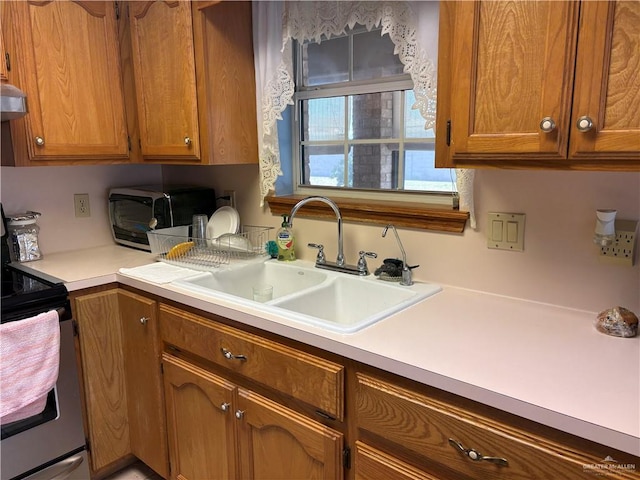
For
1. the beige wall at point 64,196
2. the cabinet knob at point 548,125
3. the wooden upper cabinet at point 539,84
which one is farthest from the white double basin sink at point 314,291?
the beige wall at point 64,196

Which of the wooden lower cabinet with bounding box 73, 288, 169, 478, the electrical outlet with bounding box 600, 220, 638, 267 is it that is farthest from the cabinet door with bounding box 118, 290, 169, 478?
the electrical outlet with bounding box 600, 220, 638, 267

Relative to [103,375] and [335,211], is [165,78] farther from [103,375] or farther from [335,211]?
[103,375]

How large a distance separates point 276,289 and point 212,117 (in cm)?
74

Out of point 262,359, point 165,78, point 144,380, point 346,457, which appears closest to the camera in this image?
point 346,457

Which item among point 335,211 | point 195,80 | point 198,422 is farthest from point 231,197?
point 198,422

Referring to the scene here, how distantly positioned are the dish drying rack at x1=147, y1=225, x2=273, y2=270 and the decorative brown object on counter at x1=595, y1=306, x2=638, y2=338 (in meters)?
1.26

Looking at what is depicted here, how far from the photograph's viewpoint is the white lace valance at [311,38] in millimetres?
1442

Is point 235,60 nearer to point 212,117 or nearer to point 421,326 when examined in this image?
point 212,117

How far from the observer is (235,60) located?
1.91 m

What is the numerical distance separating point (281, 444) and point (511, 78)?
45.5 inches

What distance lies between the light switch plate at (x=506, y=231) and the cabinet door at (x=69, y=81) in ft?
5.26

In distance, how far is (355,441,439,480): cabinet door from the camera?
106cm

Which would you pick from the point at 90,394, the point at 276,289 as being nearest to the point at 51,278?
the point at 90,394

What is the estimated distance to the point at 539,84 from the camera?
1040mm
